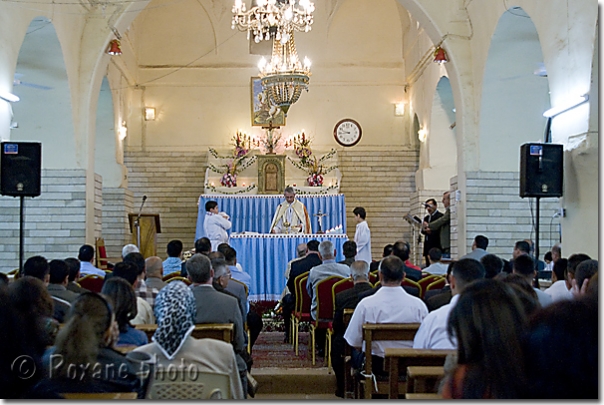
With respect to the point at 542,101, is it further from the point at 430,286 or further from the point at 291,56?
the point at 430,286

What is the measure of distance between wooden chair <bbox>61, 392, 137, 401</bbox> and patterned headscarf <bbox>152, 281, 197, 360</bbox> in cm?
31

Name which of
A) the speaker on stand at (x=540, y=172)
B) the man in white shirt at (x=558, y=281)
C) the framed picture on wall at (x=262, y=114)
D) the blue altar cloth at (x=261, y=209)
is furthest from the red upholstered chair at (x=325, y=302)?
the framed picture on wall at (x=262, y=114)

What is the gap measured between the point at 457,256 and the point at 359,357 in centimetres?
734

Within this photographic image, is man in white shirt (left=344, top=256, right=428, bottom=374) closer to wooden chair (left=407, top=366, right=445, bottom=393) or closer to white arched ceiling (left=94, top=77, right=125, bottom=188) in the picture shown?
wooden chair (left=407, top=366, right=445, bottom=393)

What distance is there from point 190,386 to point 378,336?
179 centimetres

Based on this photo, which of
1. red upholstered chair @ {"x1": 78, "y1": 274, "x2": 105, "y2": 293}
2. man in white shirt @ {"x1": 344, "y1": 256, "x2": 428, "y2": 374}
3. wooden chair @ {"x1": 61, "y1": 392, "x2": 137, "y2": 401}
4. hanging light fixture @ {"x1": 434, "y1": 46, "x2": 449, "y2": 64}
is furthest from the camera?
hanging light fixture @ {"x1": 434, "y1": 46, "x2": 449, "y2": 64}

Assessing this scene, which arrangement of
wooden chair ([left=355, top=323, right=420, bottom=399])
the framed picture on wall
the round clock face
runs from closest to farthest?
wooden chair ([left=355, top=323, right=420, bottom=399]) → the framed picture on wall → the round clock face

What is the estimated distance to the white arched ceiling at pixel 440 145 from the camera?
15.1 m

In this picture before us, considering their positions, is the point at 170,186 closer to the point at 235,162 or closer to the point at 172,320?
the point at 235,162

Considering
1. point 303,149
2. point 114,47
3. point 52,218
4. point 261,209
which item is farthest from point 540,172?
point 303,149

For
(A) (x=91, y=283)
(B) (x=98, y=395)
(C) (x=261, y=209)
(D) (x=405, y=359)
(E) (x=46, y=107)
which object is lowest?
(D) (x=405, y=359)

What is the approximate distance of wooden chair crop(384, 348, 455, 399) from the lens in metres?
3.93

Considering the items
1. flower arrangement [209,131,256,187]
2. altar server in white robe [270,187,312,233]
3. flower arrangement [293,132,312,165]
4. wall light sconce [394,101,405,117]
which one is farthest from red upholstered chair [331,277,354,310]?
wall light sconce [394,101,405,117]

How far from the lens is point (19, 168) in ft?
29.3
